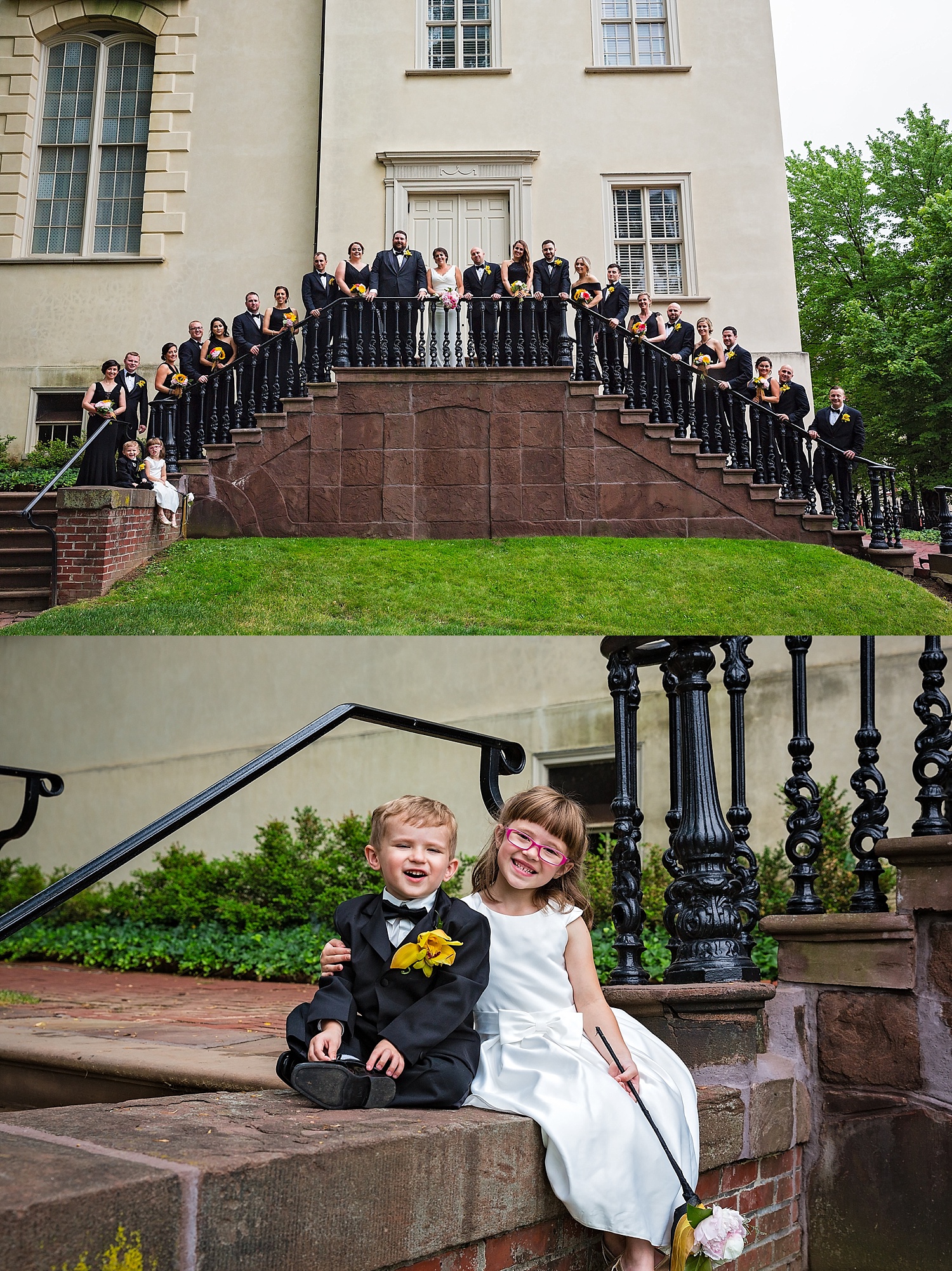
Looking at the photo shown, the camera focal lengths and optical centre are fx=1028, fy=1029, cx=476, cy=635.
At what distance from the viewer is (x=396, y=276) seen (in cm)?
1098

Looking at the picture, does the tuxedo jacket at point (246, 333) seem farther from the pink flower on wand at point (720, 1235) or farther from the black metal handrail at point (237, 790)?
the pink flower on wand at point (720, 1235)

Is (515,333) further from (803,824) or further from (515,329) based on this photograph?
(803,824)

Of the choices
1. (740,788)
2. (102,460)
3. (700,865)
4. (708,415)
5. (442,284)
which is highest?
(442,284)

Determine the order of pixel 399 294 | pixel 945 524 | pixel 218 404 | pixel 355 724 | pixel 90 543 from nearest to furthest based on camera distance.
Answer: pixel 90 543
pixel 945 524
pixel 218 404
pixel 355 724
pixel 399 294

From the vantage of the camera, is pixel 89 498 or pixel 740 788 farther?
pixel 89 498

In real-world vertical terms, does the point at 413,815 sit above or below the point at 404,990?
above

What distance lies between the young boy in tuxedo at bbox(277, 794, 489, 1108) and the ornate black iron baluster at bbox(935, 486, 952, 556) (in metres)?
8.17

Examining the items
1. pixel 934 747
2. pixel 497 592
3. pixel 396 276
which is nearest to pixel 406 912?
pixel 934 747

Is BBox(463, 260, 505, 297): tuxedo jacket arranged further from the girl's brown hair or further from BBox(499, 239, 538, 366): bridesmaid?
the girl's brown hair

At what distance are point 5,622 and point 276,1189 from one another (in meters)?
6.77

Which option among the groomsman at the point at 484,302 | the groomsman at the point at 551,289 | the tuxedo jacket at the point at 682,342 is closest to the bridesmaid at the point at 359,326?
the groomsman at the point at 484,302

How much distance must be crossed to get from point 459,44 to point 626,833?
14481 mm

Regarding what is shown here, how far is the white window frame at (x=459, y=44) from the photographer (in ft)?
46.5

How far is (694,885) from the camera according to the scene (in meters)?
2.95
